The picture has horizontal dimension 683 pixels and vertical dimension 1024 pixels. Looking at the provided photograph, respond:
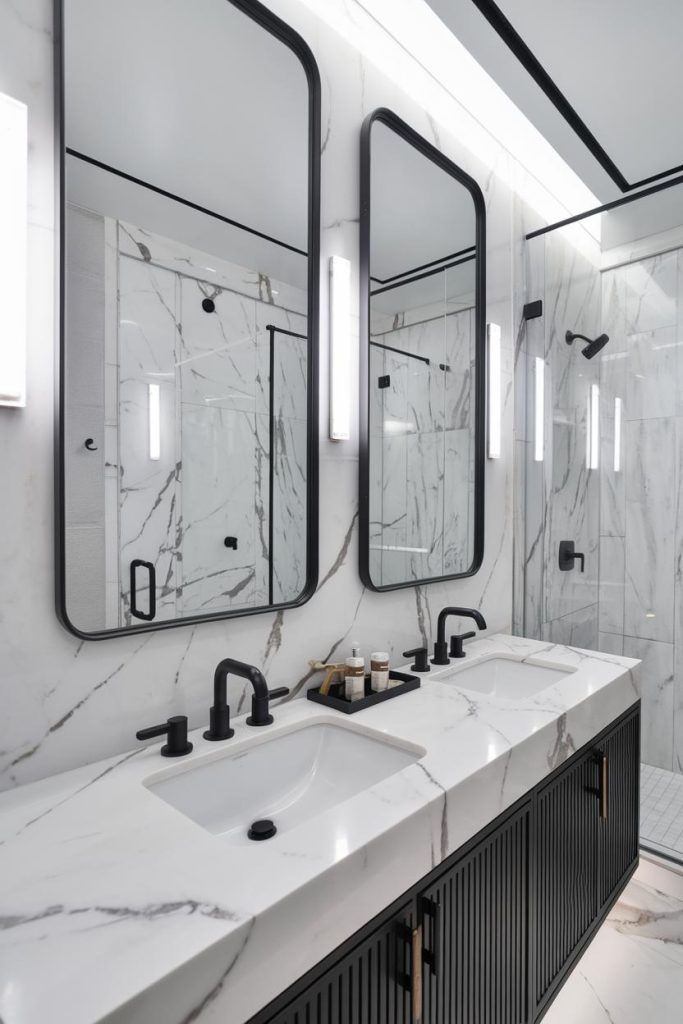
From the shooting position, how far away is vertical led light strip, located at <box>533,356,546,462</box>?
2.30 metres

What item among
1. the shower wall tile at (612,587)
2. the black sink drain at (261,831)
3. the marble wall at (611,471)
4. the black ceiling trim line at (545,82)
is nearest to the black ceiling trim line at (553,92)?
the black ceiling trim line at (545,82)

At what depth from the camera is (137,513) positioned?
1081 millimetres

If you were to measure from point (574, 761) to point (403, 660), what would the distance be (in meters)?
0.51

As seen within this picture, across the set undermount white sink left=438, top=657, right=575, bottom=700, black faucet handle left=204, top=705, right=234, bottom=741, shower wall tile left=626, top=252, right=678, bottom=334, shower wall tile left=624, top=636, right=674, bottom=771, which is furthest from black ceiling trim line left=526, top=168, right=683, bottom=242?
black faucet handle left=204, top=705, right=234, bottom=741

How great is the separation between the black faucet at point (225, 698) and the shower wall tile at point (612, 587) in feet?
6.19

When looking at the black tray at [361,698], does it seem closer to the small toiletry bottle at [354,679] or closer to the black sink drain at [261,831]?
the small toiletry bottle at [354,679]

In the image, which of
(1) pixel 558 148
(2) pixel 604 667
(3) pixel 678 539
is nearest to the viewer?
(2) pixel 604 667

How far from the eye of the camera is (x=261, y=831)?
1.00 metres

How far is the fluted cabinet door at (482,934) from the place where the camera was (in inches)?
37.6

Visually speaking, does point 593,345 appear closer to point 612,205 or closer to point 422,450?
point 612,205

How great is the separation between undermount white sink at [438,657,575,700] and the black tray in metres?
0.23

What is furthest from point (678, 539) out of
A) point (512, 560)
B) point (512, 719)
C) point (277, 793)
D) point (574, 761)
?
point (277, 793)

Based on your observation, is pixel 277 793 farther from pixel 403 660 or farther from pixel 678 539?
pixel 678 539

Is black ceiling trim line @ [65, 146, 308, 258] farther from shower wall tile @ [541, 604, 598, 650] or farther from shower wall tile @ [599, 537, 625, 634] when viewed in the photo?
shower wall tile @ [599, 537, 625, 634]
